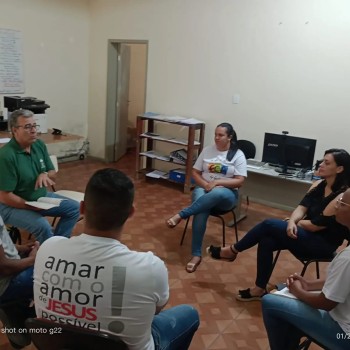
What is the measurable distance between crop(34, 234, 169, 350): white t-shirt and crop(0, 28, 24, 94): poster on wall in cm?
439

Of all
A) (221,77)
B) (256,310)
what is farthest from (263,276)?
(221,77)

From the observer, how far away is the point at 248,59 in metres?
4.50

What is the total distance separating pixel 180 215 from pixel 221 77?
7.78 ft

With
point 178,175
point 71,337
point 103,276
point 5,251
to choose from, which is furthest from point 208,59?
point 71,337

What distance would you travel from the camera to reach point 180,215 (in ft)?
10.0

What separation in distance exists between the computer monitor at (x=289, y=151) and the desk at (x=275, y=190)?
486 mm

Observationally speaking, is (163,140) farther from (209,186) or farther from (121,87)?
(209,186)

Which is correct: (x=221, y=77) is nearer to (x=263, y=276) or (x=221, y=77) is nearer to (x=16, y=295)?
(x=263, y=276)

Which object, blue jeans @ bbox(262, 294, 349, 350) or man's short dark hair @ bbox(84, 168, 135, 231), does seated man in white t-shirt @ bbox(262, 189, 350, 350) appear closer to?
blue jeans @ bbox(262, 294, 349, 350)

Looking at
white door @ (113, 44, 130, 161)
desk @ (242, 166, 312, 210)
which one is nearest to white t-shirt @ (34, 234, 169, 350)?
desk @ (242, 166, 312, 210)

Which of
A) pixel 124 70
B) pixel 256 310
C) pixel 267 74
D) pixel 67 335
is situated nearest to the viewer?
pixel 67 335

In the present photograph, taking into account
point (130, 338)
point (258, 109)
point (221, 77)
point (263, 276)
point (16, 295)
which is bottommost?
point (263, 276)

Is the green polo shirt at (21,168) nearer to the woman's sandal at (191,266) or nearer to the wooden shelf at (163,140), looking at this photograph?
the woman's sandal at (191,266)

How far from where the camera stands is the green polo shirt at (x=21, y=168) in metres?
2.42
